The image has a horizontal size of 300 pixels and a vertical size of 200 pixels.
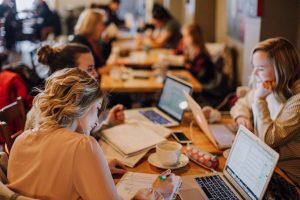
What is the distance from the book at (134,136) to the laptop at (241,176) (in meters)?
0.33

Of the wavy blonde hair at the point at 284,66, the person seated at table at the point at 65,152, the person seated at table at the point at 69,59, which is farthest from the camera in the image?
the person seated at table at the point at 69,59

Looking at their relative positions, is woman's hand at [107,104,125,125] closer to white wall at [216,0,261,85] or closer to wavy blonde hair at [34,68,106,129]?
wavy blonde hair at [34,68,106,129]

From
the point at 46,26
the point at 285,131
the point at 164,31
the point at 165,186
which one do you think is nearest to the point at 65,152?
the point at 165,186

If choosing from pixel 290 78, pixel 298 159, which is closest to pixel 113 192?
pixel 298 159

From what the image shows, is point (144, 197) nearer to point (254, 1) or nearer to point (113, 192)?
point (113, 192)

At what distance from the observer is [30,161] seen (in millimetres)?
Result: 1205

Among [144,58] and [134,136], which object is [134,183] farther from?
[144,58]

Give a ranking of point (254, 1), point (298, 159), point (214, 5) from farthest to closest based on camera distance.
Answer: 1. point (214, 5)
2. point (254, 1)
3. point (298, 159)

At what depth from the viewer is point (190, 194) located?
1.41 meters

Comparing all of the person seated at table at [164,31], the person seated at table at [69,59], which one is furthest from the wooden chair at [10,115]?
the person seated at table at [164,31]

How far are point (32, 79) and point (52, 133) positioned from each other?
5.41 feet

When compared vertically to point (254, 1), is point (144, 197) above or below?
below

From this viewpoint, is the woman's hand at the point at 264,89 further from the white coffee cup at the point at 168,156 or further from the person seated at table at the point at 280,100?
the white coffee cup at the point at 168,156

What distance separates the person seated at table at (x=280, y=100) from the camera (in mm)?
1689
